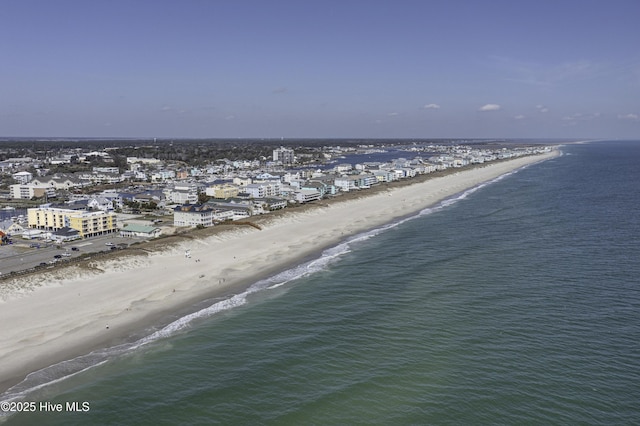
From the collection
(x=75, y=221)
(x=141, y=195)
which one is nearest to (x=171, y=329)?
(x=75, y=221)

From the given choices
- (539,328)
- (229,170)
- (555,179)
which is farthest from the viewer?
(229,170)

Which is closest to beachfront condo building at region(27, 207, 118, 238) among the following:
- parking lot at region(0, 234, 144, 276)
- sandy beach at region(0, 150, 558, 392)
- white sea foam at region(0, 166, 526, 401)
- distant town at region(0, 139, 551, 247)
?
distant town at region(0, 139, 551, 247)

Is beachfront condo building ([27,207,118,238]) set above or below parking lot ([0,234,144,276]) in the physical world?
above

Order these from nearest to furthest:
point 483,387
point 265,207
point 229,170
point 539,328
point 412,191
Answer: point 483,387 < point 539,328 < point 265,207 < point 412,191 < point 229,170

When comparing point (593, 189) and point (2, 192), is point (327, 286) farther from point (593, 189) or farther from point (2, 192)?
point (2, 192)

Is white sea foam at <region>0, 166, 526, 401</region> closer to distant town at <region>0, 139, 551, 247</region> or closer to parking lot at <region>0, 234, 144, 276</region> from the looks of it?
parking lot at <region>0, 234, 144, 276</region>

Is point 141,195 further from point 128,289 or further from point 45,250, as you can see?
point 128,289

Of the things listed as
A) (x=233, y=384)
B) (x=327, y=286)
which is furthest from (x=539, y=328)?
(x=233, y=384)
